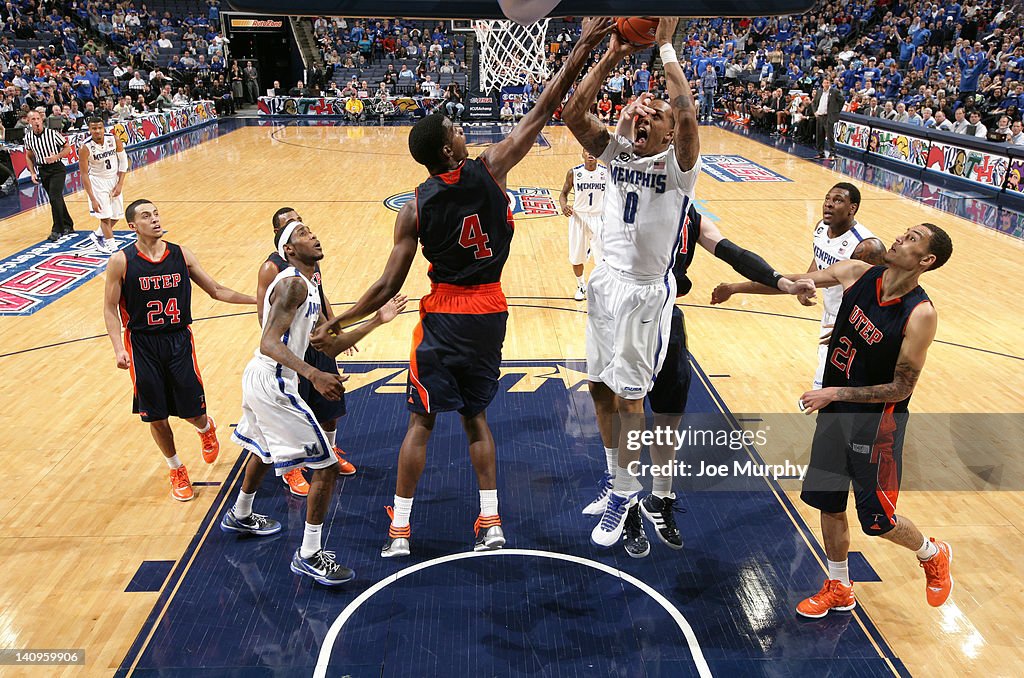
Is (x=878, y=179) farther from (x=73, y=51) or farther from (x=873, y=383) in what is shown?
(x=73, y=51)

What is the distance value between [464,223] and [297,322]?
0.99m

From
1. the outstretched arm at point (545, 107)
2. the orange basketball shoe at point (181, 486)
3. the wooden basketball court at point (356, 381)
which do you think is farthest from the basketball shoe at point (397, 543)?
the outstretched arm at point (545, 107)

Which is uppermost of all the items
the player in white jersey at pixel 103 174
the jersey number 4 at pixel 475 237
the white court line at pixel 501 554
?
the jersey number 4 at pixel 475 237

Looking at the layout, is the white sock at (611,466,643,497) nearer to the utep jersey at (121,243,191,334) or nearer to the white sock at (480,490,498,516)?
the white sock at (480,490,498,516)

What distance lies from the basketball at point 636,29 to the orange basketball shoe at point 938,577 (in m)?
2.84

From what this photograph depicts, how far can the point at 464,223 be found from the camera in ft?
13.5

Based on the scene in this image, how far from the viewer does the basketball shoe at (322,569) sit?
4195 mm

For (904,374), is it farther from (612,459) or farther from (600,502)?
(600,502)

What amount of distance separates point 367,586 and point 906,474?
363 cm

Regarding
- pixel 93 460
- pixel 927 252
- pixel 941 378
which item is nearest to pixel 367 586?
pixel 93 460

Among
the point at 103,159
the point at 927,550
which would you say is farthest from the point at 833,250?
the point at 103,159

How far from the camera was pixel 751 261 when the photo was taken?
4.07 meters

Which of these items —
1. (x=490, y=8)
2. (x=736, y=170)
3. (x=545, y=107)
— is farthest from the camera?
(x=736, y=170)

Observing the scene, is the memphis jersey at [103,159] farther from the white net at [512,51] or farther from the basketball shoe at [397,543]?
the basketball shoe at [397,543]
